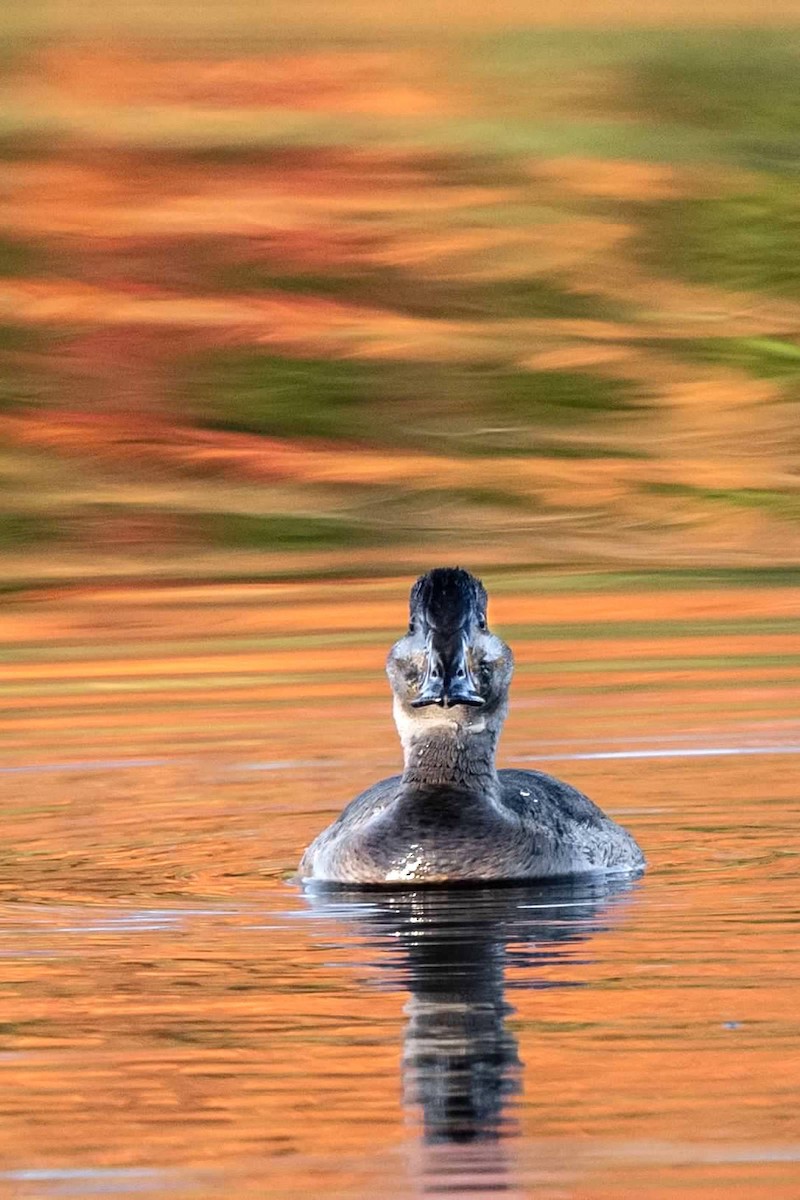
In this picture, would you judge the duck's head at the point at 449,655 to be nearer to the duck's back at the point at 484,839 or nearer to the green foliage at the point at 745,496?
the duck's back at the point at 484,839

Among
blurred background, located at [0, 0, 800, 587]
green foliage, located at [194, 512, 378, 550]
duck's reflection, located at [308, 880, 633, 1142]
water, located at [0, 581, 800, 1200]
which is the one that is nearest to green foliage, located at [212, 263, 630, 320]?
blurred background, located at [0, 0, 800, 587]

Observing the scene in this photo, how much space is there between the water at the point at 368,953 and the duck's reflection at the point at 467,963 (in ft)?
0.05

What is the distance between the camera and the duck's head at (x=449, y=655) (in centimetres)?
1044

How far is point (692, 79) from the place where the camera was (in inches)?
1340

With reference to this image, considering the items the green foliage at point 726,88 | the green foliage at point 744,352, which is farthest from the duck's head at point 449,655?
the green foliage at point 726,88

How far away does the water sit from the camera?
7.06 meters

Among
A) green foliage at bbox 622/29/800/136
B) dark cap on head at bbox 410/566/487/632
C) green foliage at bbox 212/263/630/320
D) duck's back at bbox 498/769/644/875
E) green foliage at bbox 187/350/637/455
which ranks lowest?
green foliage at bbox 187/350/637/455

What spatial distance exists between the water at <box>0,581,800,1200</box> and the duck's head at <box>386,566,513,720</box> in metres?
0.68

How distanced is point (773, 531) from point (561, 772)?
283 inches

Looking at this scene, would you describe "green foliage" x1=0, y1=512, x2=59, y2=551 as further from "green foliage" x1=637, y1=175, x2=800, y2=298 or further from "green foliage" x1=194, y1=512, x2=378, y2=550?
"green foliage" x1=637, y1=175, x2=800, y2=298

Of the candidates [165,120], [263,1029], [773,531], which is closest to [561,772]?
[263,1029]

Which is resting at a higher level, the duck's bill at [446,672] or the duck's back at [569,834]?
Answer: the duck's bill at [446,672]

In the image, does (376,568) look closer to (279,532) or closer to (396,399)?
(279,532)

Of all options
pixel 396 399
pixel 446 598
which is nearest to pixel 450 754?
pixel 446 598
